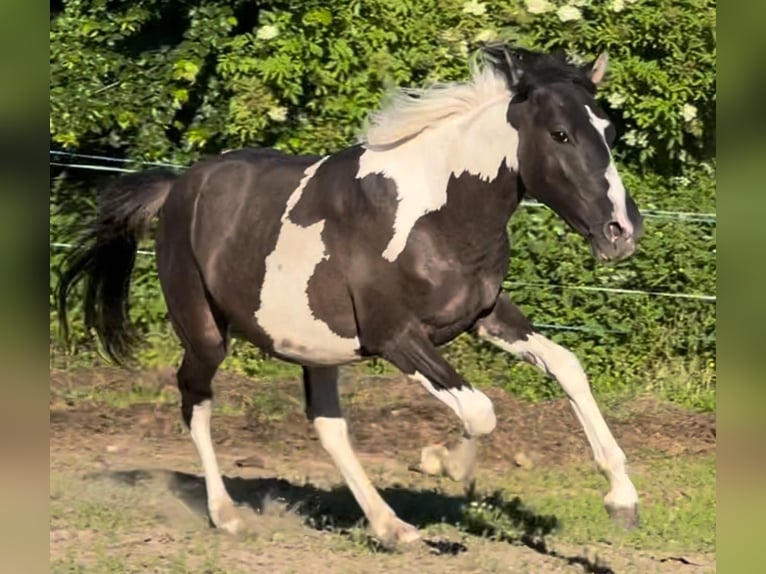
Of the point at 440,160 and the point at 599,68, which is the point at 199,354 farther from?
the point at 599,68

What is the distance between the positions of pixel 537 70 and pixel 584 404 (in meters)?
1.23

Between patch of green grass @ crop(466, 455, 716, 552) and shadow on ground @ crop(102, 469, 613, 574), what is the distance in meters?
0.01

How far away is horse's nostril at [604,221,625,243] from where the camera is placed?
4742mm

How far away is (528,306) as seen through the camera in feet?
29.3

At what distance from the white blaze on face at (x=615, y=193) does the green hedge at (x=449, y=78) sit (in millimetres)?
3887

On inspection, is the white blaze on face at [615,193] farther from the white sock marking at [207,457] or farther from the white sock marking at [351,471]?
the white sock marking at [207,457]

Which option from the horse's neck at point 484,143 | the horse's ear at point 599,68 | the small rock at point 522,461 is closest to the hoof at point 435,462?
the horse's neck at point 484,143

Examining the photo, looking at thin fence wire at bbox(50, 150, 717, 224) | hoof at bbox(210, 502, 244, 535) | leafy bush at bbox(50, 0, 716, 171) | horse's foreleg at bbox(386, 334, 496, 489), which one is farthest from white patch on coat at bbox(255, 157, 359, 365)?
leafy bush at bbox(50, 0, 716, 171)

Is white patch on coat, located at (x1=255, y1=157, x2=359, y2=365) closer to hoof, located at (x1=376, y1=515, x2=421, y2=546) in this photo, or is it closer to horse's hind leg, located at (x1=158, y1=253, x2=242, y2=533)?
horse's hind leg, located at (x1=158, y1=253, x2=242, y2=533)

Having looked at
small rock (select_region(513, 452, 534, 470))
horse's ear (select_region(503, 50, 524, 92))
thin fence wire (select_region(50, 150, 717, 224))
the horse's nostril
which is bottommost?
small rock (select_region(513, 452, 534, 470))

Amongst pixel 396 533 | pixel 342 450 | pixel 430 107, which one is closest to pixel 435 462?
pixel 396 533

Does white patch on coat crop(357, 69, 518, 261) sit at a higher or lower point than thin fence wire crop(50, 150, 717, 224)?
higher

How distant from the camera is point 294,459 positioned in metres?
7.73
